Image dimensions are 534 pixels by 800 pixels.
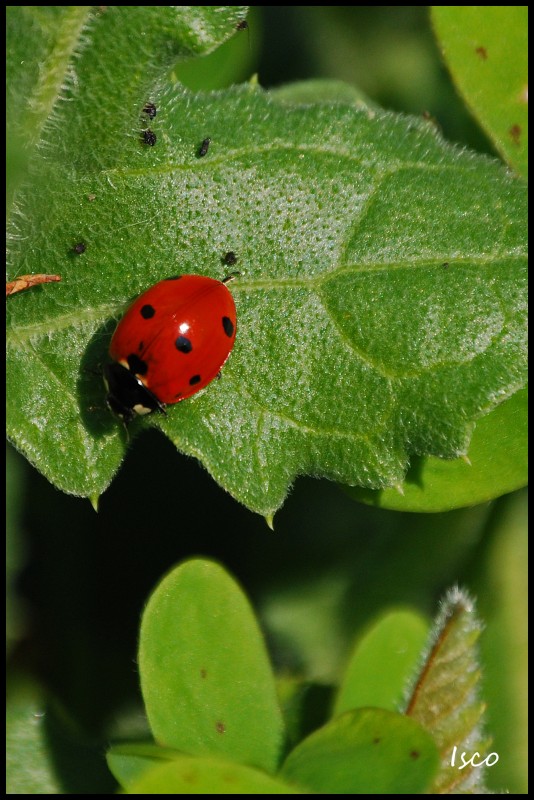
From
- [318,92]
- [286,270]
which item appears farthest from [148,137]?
[318,92]

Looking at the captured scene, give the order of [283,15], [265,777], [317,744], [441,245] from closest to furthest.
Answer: [265,777] < [317,744] < [441,245] < [283,15]

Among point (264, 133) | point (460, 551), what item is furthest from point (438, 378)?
point (460, 551)

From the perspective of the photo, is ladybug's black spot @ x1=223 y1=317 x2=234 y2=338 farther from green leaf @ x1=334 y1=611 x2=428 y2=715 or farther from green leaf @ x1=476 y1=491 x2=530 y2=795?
green leaf @ x1=476 y1=491 x2=530 y2=795

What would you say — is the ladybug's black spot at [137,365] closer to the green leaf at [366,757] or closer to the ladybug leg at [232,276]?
the ladybug leg at [232,276]

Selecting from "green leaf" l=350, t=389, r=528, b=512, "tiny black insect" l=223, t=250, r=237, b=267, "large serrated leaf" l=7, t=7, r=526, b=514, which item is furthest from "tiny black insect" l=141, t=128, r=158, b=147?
"green leaf" l=350, t=389, r=528, b=512

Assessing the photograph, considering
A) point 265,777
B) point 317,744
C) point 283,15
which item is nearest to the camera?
point 265,777

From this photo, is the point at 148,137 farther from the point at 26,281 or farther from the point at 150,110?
the point at 26,281

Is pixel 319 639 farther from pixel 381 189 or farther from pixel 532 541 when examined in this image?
pixel 381 189

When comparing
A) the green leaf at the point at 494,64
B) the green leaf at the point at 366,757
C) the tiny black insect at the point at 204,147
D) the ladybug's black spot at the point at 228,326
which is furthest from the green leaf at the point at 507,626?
the tiny black insect at the point at 204,147
